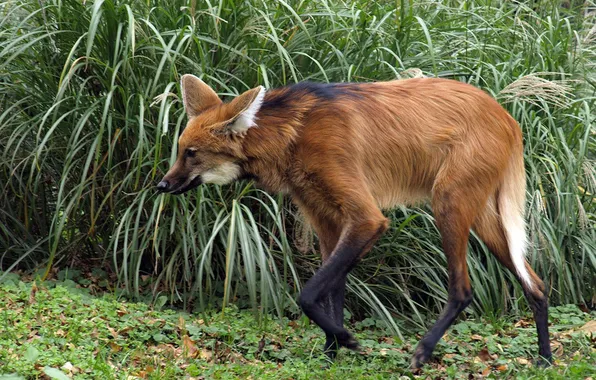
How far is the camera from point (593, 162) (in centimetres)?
538

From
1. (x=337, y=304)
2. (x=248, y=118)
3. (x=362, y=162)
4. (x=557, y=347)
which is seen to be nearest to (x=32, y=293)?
(x=248, y=118)

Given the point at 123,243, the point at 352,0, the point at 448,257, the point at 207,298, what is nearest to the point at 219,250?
the point at 207,298

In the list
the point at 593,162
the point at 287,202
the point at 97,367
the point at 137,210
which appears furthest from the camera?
the point at 593,162

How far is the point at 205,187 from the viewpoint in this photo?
4.63 m

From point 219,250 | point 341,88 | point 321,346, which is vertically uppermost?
point 341,88

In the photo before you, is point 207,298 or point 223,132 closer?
point 223,132

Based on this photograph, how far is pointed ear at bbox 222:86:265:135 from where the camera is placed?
12.4ft

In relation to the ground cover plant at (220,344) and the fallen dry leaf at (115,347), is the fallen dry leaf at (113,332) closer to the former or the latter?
the ground cover plant at (220,344)

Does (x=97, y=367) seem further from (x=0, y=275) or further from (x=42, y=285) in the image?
(x=0, y=275)

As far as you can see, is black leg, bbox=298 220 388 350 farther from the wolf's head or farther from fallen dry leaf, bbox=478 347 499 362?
fallen dry leaf, bbox=478 347 499 362

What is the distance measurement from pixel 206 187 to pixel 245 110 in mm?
940

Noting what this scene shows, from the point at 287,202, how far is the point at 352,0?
158 cm

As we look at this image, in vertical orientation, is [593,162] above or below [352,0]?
below

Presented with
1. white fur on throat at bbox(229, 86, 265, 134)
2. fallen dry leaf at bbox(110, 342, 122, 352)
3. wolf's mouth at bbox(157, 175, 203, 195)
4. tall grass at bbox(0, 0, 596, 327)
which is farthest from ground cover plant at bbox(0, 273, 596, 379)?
white fur on throat at bbox(229, 86, 265, 134)
